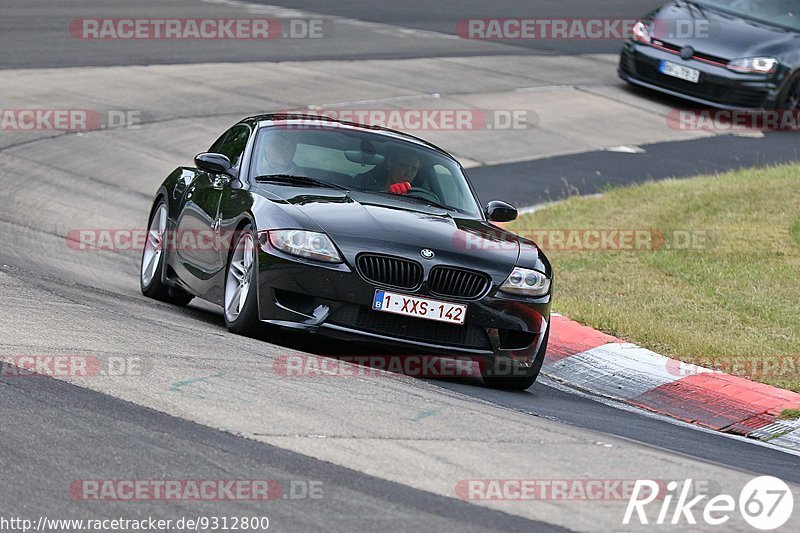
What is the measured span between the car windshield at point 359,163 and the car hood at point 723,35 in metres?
11.8

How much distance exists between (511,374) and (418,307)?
863 mm

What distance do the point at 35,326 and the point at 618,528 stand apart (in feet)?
11.8

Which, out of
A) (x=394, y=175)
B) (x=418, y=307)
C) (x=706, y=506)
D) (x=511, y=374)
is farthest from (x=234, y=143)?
(x=706, y=506)

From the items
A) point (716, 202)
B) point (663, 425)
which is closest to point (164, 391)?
point (663, 425)

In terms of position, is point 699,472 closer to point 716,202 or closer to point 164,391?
point 164,391

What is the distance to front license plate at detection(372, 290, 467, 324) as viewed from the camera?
8.03 meters

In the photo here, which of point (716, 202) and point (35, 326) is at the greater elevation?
point (35, 326)

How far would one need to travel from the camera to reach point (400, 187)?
9.46m

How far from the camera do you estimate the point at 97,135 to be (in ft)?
56.6

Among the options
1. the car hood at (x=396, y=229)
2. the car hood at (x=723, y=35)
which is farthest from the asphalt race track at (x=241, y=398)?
the car hood at (x=723, y=35)

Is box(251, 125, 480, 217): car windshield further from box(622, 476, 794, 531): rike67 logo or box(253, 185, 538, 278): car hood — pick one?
box(622, 476, 794, 531): rike67 logo

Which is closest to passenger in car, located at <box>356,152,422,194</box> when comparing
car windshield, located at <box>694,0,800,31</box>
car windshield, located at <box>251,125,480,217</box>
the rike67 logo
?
car windshield, located at <box>251,125,480,217</box>

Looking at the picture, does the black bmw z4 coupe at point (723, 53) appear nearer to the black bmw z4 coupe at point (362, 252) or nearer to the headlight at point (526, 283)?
the black bmw z4 coupe at point (362, 252)

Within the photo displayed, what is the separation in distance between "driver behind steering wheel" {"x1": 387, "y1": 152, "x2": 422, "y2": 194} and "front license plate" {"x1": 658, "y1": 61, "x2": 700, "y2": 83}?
12.0 meters
